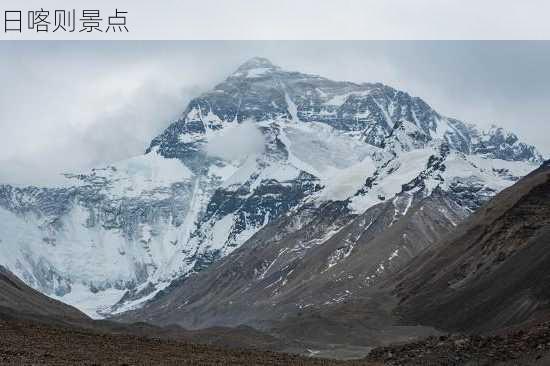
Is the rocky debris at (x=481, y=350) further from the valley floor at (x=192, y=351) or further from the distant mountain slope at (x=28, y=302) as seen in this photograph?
the distant mountain slope at (x=28, y=302)

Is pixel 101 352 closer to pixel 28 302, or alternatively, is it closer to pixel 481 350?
pixel 481 350

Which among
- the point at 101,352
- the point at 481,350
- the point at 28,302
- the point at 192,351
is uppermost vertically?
the point at 28,302

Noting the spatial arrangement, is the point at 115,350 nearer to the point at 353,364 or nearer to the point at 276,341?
the point at 353,364

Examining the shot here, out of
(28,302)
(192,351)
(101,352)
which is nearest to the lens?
(101,352)

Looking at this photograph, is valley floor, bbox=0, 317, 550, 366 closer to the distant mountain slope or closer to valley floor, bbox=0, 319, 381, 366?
valley floor, bbox=0, 319, 381, 366

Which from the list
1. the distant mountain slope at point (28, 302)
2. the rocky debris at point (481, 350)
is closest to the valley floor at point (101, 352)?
the rocky debris at point (481, 350)

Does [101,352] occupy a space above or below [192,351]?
above

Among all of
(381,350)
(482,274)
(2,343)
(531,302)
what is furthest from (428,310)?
(2,343)

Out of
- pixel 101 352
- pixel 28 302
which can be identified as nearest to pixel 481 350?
pixel 101 352

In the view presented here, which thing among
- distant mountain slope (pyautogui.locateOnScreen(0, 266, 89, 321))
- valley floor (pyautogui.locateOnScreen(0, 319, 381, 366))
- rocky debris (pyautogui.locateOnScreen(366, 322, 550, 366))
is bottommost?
rocky debris (pyautogui.locateOnScreen(366, 322, 550, 366))

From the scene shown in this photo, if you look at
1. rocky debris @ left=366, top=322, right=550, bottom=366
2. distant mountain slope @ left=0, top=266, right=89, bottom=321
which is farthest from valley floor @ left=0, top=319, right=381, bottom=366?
distant mountain slope @ left=0, top=266, right=89, bottom=321

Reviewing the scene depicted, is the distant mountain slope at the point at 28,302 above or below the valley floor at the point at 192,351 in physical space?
above

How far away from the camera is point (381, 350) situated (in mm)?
93938

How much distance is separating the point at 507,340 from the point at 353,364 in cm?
1165
